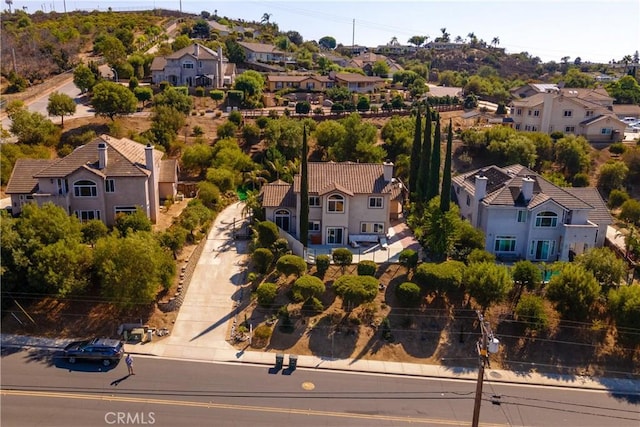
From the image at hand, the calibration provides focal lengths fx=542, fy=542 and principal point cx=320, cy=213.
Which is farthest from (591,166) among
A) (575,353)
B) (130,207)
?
(130,207)

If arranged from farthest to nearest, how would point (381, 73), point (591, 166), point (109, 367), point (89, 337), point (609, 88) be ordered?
point (381, 73) < point (609, 88) < point (591, 166) < point (89, 337) < point (109, 367)

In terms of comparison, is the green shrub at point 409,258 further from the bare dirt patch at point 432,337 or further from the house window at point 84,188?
the house window at point 84,188

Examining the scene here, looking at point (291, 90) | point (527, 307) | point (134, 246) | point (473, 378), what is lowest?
point (473, 378)

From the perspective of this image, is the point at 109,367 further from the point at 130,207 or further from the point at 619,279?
the point at 619,279

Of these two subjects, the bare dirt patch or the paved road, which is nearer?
the paved road

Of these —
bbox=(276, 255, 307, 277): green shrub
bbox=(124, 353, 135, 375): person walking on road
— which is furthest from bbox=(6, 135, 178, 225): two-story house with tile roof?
bbox=(124, 353, 135, 375): person walking on road

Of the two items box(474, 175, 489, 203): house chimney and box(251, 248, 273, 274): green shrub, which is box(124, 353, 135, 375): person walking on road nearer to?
box(251, 248, 273, 274): green shrub

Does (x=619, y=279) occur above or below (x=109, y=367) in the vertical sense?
above
